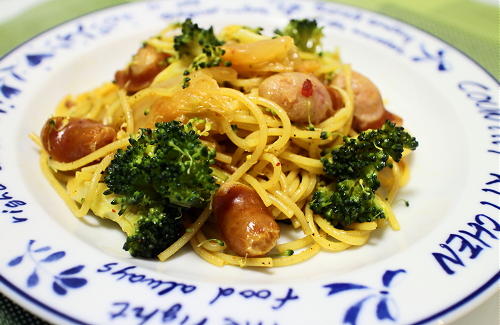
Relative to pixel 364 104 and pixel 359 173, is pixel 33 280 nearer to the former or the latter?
pixel 359 173

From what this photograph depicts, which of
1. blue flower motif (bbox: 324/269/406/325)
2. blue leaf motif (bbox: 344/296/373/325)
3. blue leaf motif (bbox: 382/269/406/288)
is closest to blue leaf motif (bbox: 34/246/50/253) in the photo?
blue flower motif (bbox: 324/269/406/325)

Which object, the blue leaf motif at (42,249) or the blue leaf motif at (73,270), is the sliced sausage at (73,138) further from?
the blue leaf motif at (73,270)

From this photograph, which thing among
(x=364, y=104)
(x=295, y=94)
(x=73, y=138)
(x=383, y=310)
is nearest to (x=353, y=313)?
(x=383, y=310)

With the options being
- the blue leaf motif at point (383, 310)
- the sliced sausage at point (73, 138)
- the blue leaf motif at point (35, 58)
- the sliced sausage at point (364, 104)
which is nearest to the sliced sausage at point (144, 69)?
the sliced sausage at point (73, 138)

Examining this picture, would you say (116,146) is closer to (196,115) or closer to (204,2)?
(196,115)

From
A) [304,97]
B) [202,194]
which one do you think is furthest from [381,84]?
[202,194]

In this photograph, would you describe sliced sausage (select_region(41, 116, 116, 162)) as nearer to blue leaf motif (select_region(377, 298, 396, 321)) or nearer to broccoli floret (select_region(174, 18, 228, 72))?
broccoli floret (select_region(174, 18, 228, 72))
